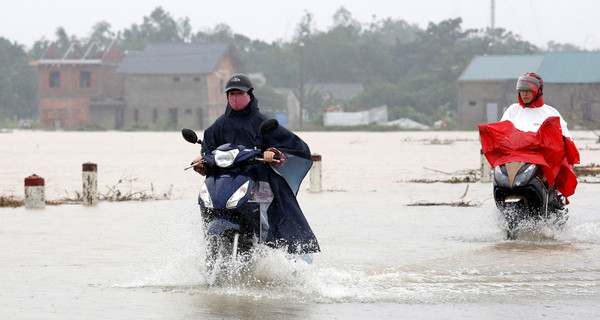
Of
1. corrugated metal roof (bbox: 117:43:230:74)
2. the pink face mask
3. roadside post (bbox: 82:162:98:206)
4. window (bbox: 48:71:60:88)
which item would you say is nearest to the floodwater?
roadside post (bbox: 82:162:98:206)

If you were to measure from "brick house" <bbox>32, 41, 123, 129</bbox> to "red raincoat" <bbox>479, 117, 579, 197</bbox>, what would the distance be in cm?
8942

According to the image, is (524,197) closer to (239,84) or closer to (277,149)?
(277,149)

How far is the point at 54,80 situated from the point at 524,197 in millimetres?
94563

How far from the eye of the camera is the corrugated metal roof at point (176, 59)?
318 feet

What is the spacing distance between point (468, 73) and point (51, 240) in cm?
8295

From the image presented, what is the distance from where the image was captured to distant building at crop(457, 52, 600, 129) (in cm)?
8344

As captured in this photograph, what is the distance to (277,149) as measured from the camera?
785cm

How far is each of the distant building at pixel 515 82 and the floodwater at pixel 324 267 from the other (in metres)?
69.0

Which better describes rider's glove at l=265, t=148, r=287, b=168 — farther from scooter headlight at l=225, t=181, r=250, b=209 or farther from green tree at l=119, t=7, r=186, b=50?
green tree at l=119, t=7, r=186, b=50

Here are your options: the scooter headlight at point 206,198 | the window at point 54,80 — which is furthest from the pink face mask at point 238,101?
the window at point 54,80

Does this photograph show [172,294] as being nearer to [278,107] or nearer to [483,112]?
[483,112]

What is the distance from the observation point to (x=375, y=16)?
582 feet

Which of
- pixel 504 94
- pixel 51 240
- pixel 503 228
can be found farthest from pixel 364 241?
pixel 504 94

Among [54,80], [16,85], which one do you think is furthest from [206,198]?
[16,85]
